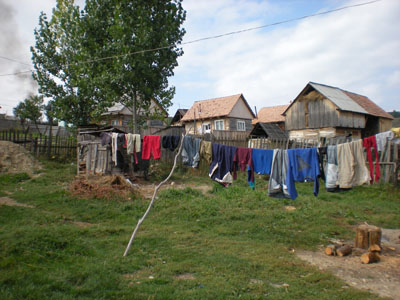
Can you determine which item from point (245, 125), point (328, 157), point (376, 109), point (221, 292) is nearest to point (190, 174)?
point (328, 157)

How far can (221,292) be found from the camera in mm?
4355

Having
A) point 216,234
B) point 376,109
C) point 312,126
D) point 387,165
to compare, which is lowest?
point 216,234

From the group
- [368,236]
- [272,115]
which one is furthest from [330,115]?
[368,236]

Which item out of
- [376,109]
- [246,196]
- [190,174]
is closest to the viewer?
[246,196]

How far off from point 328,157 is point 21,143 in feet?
65.1

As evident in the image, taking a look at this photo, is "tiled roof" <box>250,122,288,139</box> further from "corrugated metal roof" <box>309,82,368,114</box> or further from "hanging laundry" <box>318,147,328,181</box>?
"hanging laundry" <box>318,147,328,181</box>

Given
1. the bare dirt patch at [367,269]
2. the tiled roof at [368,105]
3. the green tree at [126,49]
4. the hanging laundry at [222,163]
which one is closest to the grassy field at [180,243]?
the bare dirt patch at [367,269]

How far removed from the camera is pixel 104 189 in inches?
445

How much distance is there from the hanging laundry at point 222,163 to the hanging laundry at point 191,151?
49cm

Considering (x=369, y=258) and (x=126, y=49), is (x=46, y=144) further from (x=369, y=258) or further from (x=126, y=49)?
(x=369, y=258)

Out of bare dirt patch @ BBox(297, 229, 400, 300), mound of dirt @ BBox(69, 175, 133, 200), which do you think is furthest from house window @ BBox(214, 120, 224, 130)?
bare dirt patch @ BBox(297, 229, 400, 300)

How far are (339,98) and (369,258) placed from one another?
23.4m

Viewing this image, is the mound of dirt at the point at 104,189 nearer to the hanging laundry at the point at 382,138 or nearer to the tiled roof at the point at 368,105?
the hanging laundry at the point at 382,138

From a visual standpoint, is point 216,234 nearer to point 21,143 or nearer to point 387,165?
point 387,165
